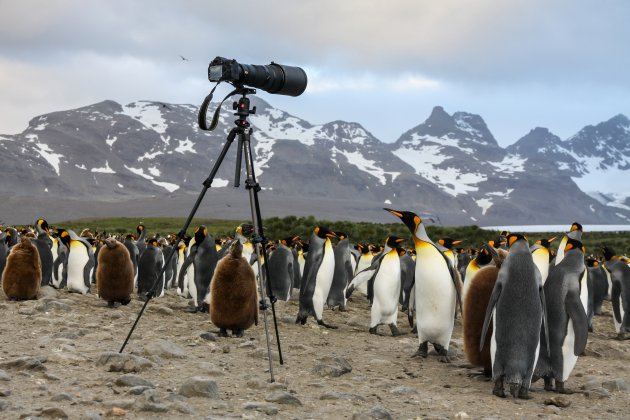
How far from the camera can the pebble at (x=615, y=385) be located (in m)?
5.38

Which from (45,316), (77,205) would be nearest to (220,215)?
(77,205)

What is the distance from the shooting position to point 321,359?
550 cm

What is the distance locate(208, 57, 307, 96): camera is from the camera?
4.77m

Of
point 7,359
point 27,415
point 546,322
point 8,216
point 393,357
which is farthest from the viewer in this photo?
point 8,216

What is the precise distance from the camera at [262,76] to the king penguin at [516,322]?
82.6 inches

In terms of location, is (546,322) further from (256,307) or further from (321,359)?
(256,307)

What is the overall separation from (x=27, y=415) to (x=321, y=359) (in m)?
2.58

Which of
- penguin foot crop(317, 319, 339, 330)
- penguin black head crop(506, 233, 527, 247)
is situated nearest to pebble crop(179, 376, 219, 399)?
penguin black head crop(506, 233, 527, 247)

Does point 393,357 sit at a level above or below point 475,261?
below

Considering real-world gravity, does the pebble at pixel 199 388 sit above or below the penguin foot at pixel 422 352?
above

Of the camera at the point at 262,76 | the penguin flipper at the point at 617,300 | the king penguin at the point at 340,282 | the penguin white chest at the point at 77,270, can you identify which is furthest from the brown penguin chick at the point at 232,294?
the penguin flipper at the point at 617,300

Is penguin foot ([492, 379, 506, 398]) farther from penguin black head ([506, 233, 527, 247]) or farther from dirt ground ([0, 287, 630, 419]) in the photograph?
penguin black head ([506, 233, 527, 247])

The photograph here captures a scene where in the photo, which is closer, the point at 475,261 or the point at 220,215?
the point at 475,261

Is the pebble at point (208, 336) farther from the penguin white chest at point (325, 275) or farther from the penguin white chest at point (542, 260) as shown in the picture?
the penguin white chest at point (542, 260)
